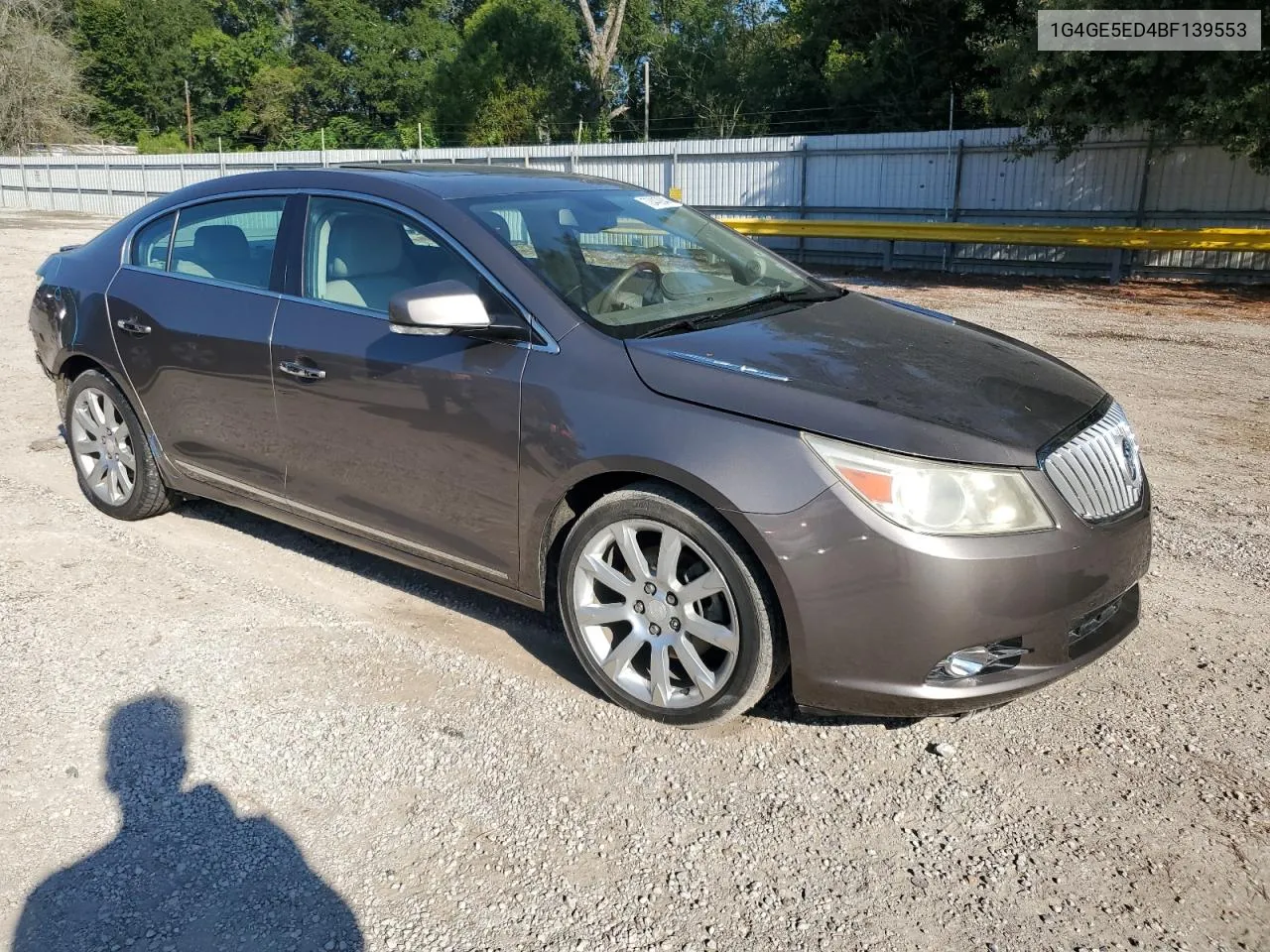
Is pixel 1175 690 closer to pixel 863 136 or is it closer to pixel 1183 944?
pixel 1183 944

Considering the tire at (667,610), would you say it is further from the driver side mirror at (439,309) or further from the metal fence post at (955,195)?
the metal fence post at (955,195)

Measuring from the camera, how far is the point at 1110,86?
45.3 feet

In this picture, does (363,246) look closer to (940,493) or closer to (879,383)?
(879,383)

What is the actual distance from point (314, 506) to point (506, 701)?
125 centimetres

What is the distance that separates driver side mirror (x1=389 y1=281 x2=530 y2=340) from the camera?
11.3 feet

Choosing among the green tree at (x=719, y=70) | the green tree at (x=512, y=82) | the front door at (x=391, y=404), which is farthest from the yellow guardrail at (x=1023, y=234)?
the green tree at (x=512, y=82)

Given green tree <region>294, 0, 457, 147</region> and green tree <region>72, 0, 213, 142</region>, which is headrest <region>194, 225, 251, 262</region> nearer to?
green tree <region>294, 0, 457, 147</region>

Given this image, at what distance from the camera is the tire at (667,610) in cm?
312

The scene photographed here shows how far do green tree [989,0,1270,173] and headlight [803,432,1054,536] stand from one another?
12.1m

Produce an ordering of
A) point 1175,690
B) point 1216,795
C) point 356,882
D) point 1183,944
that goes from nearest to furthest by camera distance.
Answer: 1. point 1183,944
2. point 356,882
3. point 1216,795
4. point 1175,690

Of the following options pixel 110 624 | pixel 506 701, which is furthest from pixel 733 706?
pixel 110 624

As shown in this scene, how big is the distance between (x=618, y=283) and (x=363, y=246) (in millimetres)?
1042

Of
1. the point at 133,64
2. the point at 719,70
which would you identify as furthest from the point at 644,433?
the point at 133,64

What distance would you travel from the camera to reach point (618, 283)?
382 cm
